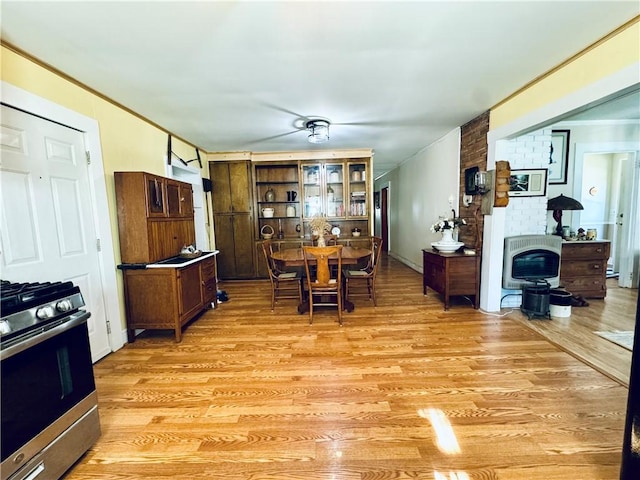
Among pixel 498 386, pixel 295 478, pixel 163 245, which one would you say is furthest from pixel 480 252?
pixel 163 245

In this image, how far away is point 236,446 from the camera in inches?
57.9

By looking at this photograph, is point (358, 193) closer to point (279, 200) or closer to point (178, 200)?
point (279, 200)

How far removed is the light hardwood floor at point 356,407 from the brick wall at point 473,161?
1.19 m

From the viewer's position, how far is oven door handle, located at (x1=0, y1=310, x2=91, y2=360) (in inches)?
41.6

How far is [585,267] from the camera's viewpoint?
349cm

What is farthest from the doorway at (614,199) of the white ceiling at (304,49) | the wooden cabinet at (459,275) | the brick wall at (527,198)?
the white ceiling at (304,49)

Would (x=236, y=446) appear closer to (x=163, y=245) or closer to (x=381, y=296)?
(x=163, y=245)

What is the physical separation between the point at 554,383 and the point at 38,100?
427cm

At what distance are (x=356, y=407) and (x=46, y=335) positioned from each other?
171cm

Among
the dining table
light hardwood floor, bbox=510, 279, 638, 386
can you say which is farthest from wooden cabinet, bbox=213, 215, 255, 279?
light hardwood floor, bbox=510, 279, 638, 386

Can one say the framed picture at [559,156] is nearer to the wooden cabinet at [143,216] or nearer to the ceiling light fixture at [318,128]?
the ceiling light fixture at [318,128]

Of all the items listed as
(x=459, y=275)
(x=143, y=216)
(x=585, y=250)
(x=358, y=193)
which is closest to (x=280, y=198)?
(x=358, y=193)

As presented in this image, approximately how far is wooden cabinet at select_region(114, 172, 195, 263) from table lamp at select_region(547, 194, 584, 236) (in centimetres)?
496

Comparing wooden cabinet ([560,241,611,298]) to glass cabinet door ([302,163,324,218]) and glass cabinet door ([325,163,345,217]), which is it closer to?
glass cabinet door ([325,163,345,217])
